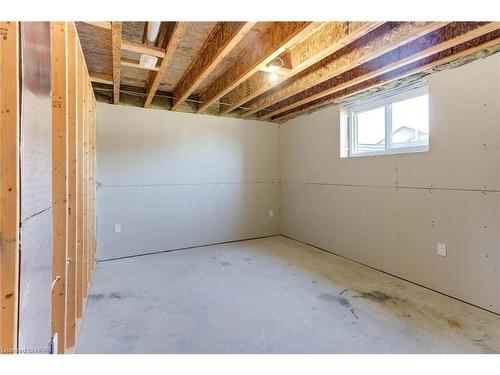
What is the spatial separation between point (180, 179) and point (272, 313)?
2619 millimetres

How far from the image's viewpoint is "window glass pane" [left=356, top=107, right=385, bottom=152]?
3316 millimetres

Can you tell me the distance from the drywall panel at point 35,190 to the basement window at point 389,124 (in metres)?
3.22

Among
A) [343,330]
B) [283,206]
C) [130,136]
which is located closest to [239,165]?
[283,206]

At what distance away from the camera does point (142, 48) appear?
213cm

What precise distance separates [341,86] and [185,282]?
279 centimetres

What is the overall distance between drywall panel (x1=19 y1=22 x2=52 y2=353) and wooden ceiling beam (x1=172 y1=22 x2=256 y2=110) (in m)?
1.15

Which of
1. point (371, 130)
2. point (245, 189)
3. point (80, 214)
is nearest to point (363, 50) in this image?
point (371, 130)

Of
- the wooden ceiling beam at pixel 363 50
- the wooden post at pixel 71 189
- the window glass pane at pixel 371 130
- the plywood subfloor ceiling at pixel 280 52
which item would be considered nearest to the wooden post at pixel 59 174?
the wooden post at pixel 71 189

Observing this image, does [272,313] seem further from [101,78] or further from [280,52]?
[101,78]

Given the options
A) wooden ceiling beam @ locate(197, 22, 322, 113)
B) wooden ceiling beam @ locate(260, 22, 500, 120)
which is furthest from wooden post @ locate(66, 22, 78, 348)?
wooden ceiling beam @ locate(260, 22, 500, 120)

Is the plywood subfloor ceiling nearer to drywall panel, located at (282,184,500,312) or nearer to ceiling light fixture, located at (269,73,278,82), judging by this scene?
ceiling light fixture, located at (269,73,278,82)

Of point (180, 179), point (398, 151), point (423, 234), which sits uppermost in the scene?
point (398, 151)

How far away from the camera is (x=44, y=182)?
41.1 inches
